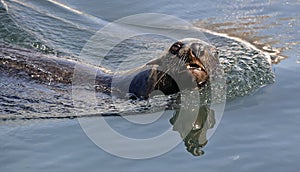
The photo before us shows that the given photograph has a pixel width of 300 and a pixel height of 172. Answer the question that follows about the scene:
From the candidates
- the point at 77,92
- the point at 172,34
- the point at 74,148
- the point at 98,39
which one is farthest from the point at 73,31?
the point at 74,148

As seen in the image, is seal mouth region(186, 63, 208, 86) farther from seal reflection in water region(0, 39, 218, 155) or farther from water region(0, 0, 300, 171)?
water region(0, 0, 300, 171)

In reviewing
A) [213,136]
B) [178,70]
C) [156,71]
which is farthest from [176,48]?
[213,136]

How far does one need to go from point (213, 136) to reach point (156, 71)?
1.09 metres

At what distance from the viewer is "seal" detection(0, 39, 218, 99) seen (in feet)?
20.3

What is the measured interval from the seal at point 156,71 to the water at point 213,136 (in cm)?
19

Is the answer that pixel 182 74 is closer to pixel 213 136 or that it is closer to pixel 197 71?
pixel 197 71

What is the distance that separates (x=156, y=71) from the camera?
634cm

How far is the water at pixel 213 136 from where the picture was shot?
5.06 metres

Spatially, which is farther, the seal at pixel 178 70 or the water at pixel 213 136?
the seal at pixel 178 70

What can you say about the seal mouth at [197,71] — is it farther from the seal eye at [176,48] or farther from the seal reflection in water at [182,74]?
the seal eye at [176,48]

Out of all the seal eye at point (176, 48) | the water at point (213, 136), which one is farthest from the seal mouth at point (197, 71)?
the water at point (213, 136)

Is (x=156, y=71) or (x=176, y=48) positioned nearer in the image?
(x=176, y=48)

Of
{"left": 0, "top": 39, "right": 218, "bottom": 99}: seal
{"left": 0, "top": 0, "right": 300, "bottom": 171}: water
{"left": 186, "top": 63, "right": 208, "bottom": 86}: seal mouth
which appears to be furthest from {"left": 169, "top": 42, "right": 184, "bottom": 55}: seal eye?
{"left": 0, "top": 0, "right": 300, "bottom": 171}: water

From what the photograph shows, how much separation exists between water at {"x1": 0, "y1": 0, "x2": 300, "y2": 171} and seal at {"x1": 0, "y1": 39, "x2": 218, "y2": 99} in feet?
0.63
